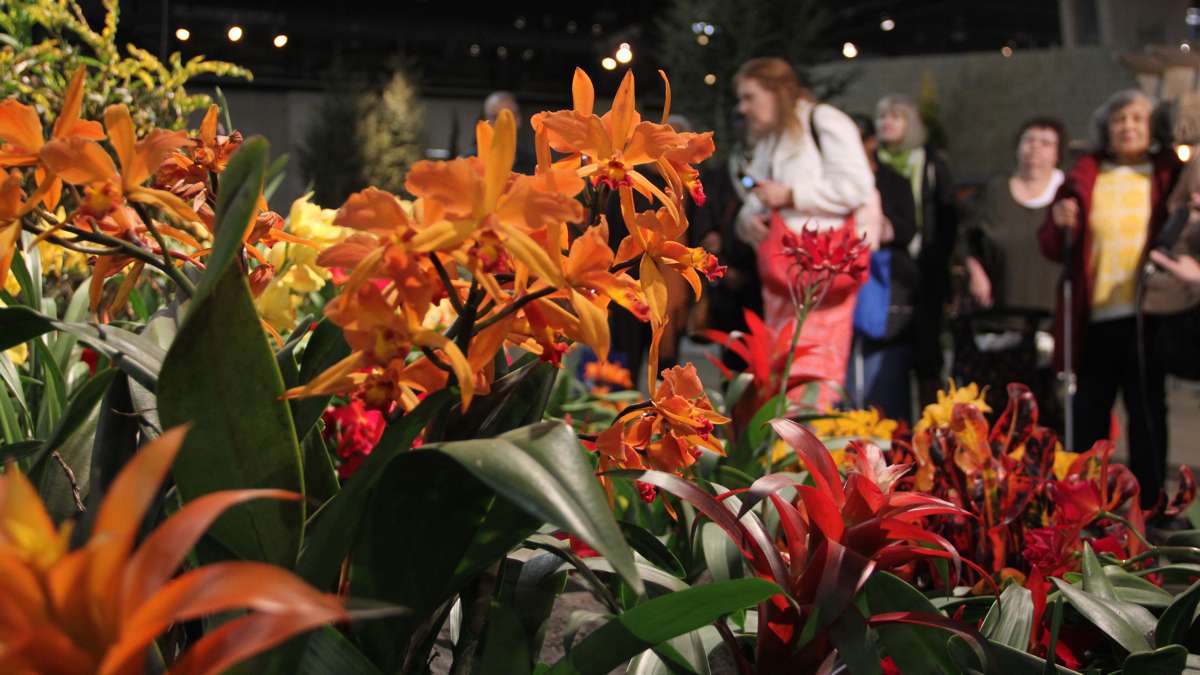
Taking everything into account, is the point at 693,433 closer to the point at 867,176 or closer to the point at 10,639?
the point at 10,639

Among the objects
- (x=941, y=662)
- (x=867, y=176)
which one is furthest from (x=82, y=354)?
(x=867, y=176)

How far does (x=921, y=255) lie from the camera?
4234mm

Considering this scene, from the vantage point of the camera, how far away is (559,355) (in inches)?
24.9

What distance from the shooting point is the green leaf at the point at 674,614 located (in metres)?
0.61

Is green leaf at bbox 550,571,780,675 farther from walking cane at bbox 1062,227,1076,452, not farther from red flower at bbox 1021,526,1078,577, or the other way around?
walking cane at bbox 1062,227,1076,452

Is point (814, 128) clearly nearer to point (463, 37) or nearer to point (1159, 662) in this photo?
point (1159, 662)

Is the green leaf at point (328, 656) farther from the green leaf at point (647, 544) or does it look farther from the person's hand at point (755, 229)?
the person's hand at point (755, 229)

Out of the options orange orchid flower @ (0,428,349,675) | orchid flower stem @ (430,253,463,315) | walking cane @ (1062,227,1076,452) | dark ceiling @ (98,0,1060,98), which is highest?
dark ceiling @ (98,0,1060,98)

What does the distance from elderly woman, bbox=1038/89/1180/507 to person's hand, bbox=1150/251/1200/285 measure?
127 mm

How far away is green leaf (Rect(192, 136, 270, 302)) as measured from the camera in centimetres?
52

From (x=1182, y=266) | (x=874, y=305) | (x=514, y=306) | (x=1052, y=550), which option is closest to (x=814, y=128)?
(x=874, y=305)

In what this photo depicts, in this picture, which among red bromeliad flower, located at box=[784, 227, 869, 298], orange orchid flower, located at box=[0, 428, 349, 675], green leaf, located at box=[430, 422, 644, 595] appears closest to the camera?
orange orchid flower, located at box=[0, 428, 349, 675]

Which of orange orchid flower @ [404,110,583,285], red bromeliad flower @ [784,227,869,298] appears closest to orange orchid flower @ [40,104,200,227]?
orange orchid flower @ [404,110,583,285]

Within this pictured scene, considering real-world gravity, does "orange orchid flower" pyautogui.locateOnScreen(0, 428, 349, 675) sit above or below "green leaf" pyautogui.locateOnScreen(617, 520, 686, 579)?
above
